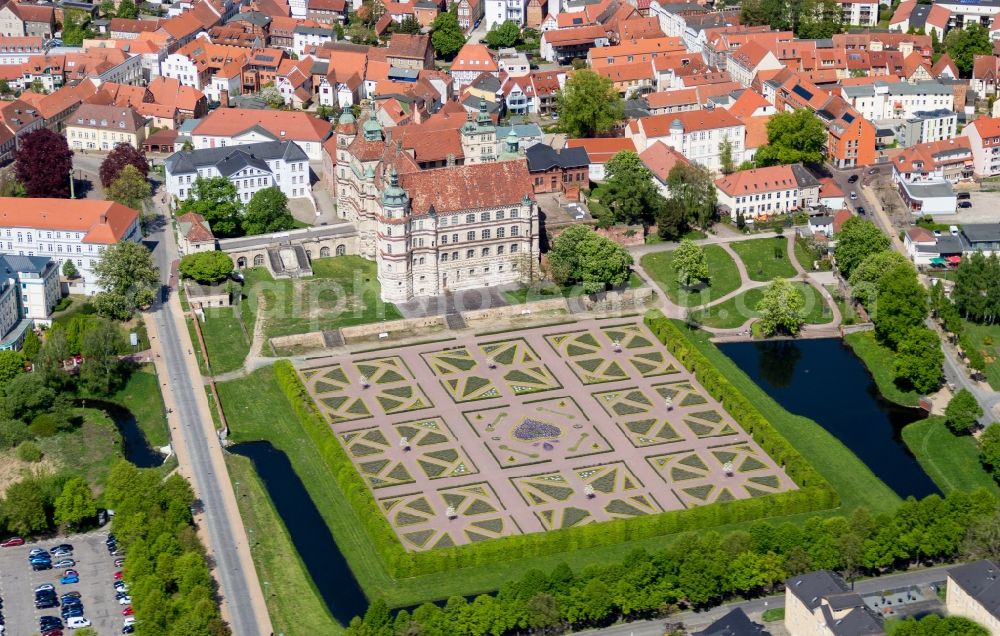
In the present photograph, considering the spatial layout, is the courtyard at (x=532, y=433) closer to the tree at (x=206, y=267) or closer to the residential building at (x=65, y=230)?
the tree at (x=206, y=267)

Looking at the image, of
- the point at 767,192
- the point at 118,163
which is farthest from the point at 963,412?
the point at 118,163

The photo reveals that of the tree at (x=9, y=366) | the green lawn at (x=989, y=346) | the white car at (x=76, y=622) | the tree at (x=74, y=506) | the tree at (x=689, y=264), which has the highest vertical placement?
the tree at (x=689, y=264)

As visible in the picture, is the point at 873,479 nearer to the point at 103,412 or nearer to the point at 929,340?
the point at 929,340

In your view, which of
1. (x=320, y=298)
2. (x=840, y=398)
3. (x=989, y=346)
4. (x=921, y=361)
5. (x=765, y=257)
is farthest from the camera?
(x=765, y=257)

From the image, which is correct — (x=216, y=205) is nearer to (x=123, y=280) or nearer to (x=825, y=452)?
(x=123, y=280)

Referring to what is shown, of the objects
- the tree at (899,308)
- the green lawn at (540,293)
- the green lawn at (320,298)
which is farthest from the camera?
the green lawn at (540,293)

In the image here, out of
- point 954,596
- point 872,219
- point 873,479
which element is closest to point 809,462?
point 873,479

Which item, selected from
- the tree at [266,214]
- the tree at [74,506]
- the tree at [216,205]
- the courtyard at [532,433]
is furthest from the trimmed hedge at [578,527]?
the tree at [216,205]

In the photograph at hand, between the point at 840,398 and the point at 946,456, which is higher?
the point at 840,398
